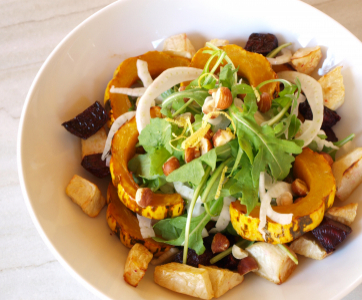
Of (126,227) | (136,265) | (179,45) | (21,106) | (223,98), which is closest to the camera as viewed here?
(223,98)

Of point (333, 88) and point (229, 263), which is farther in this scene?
point (333, 88)

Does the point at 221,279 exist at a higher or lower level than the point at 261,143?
lower

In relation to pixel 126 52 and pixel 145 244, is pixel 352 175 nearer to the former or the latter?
pixel 145 244

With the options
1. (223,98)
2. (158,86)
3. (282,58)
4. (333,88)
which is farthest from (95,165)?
(333,88)

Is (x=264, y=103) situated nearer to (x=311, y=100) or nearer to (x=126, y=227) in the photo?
(x=311, y=100)

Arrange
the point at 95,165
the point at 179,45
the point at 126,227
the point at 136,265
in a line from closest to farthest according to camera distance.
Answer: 1. the point at 136,265
2. the point at 126,227
3. the point at 95,165
4. the point at 179,45

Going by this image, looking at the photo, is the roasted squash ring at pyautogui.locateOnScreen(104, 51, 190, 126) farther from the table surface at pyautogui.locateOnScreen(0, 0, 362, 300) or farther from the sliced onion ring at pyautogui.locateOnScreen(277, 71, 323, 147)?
the table surface at pyautogui.locateOnScreen(0, 0, 362, 300)

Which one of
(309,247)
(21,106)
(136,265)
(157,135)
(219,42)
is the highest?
(219,42)
